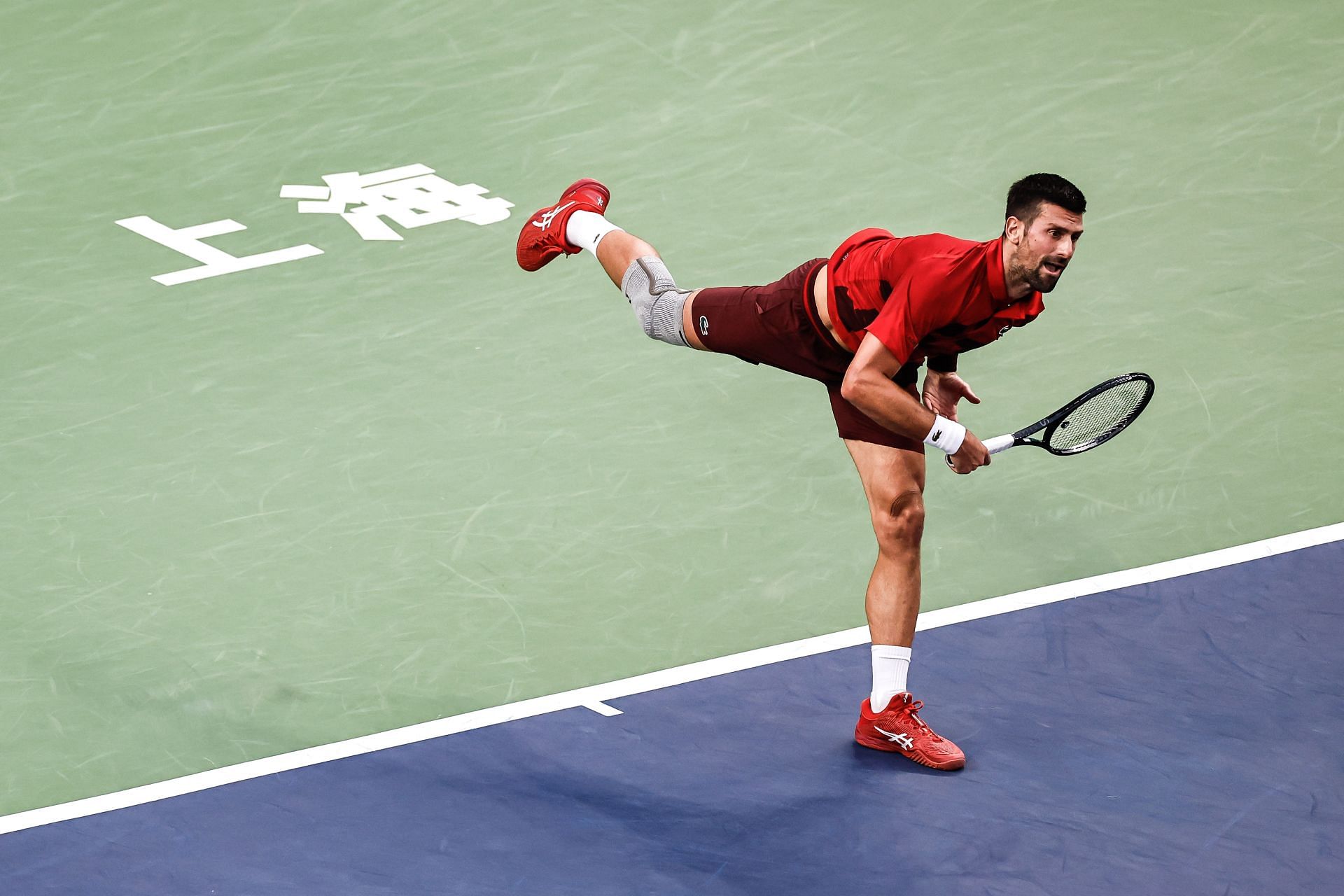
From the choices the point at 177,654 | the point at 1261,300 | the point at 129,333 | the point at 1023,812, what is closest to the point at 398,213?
the point at 129,333

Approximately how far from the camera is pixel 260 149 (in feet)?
34.3

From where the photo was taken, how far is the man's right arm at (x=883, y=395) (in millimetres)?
5898

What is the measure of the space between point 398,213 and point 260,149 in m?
1.08

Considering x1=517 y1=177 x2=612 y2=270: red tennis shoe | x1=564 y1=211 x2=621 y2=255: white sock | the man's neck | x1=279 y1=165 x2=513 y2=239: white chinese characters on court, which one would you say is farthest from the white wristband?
x1=279 y1=165 x2=513 y2=239: white chinese characters on court

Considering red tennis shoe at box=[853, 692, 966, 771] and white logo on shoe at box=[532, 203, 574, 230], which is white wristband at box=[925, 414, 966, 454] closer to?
red tennis shoe at box=[853, 692, 966, 771]

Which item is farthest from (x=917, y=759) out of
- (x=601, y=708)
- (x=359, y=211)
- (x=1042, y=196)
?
(x=359, y=211)

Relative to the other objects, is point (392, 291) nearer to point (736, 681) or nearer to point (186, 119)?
point (186, 119)

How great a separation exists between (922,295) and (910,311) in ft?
0.20

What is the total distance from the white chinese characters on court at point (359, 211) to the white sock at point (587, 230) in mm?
1970

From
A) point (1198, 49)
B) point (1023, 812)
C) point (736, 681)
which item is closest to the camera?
point (1023, 812)

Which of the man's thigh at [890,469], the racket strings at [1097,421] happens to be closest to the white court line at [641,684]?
the racket strings at [1097,421]

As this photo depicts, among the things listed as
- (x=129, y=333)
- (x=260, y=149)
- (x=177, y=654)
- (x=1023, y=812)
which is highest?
(x=260, y=149)

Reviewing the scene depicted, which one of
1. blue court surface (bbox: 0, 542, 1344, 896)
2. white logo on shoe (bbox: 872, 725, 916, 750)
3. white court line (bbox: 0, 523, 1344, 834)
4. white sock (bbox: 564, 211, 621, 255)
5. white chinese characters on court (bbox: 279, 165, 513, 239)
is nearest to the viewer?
blue court surface (bbox: 0, 542, 1344, 896)

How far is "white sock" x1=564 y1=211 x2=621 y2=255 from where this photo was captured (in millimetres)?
7766
